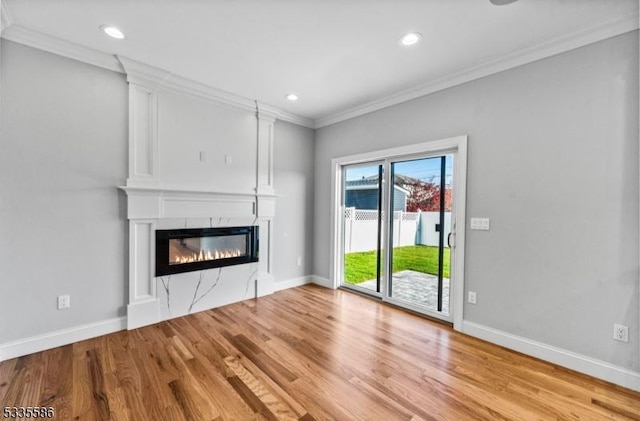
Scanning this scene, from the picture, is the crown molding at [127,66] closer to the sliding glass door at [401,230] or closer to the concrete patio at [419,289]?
the sliding glass door at [401,230]

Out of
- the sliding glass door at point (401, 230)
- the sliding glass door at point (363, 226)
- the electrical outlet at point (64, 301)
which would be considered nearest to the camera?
the electrical outlet at point (64, 301)

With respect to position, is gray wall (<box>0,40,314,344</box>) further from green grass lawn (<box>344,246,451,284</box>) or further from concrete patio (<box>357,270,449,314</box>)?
concrete patio (<box>357,270,449,314</box>)

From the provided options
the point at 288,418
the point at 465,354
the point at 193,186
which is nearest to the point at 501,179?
the point at 465,354

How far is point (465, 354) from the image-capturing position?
2.41 meters

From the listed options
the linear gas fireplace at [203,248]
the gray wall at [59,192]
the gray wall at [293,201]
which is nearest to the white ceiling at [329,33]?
the gray wall at [59,192]

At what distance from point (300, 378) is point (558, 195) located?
2.61m

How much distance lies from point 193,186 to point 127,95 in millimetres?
1119

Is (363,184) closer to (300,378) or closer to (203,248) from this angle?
(203,248)

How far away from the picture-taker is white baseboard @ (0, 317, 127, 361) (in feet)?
7.39

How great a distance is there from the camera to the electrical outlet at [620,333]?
2.02 meters

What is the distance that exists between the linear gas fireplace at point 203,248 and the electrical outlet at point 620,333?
3.65 m

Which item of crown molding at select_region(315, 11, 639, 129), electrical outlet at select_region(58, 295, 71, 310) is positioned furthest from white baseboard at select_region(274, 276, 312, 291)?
crown molding at select_region(315, 11, 639, 129)

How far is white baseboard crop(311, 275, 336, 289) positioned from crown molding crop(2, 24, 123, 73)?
3713 millimetres

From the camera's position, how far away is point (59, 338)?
2.45 metres
